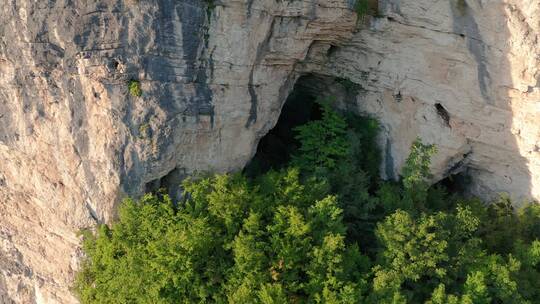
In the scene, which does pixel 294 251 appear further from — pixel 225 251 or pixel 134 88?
pixel 134 88

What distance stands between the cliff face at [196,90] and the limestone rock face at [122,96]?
3 centimetres

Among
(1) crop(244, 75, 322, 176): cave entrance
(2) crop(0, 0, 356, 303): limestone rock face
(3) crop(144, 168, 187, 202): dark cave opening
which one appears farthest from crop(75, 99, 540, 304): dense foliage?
(1) crop(244, 75, 322, 176): cave entrance

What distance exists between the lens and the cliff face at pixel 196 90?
39.6ft

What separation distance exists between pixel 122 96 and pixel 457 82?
365 inches

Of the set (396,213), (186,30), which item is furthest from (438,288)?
(186,30)

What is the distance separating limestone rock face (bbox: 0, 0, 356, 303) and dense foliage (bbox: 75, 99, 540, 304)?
0.95 m

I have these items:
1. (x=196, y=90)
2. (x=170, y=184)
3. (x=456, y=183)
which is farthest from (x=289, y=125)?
(x=456, y=183)

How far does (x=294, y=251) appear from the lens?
12.6 m

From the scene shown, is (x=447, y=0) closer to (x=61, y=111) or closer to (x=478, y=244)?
(x=478, y=244)

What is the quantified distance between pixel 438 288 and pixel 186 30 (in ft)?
28.6

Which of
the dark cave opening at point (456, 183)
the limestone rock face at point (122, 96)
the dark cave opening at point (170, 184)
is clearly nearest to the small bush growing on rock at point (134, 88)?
the limestone rock face at point (122, 96)

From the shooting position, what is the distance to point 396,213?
13562 millimetres

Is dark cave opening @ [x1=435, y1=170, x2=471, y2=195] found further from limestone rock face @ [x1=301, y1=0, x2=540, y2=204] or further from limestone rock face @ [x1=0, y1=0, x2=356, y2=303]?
limestone rock face @ [x1=0, y1=0, x2=356, y2=303]

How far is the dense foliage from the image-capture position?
40.5 ft
